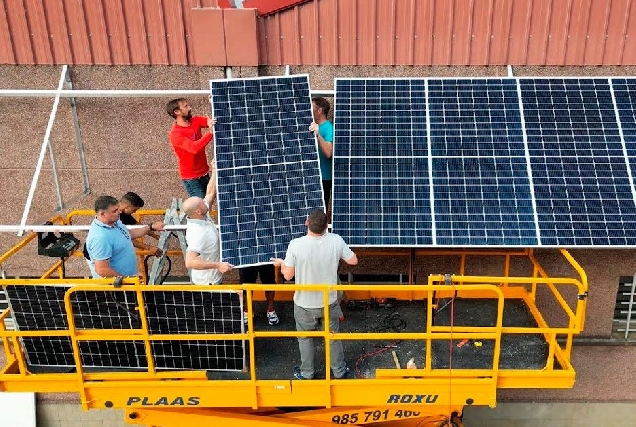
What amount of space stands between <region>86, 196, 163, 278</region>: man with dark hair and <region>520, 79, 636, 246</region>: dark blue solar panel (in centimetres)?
484

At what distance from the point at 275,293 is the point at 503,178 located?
3.33 metres

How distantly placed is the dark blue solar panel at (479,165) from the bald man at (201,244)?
262 cm

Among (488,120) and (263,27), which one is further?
(263,27)

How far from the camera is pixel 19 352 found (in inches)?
225

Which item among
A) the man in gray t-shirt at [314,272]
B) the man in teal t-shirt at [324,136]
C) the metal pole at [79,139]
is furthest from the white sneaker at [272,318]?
the metal pole at [79,139]

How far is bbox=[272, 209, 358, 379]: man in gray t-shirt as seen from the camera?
18.0 feet

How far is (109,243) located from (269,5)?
4.09 metres

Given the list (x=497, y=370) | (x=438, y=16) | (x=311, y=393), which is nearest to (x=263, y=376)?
(x=311, y=393)

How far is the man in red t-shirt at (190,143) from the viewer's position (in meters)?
6.85

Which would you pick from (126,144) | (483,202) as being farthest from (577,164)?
(126,144)

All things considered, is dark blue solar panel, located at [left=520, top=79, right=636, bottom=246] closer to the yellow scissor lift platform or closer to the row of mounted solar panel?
the row of mounted solar panel

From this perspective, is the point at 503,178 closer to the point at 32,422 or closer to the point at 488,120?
the point at 488,120

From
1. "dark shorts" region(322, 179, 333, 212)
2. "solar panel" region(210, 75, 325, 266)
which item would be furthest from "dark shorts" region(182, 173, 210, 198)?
"dark shorts" region(322, 179, 333, 212)

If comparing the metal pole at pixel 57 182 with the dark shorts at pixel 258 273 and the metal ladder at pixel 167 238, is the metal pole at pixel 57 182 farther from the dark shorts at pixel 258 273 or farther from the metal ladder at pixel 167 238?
the dark shorts at pixel 258 273
